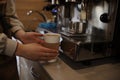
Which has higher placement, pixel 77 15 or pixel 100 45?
pixel 77 15

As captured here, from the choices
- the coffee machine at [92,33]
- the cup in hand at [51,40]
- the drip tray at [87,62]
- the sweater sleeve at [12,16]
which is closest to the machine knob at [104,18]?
the coffee machine at [92,33]

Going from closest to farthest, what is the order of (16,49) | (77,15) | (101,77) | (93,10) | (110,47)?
(16,49)
(101,77)
(110,47)
(93,10)
(77,15)

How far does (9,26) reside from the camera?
0.84m

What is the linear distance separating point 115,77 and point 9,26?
2.04 ft

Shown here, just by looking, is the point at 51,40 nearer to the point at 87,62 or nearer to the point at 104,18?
the point at 87,62

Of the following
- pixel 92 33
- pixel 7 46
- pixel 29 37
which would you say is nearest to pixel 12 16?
pixel 29 37

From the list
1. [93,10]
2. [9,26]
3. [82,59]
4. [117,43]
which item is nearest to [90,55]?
[82,59]

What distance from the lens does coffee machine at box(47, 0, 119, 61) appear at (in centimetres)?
75

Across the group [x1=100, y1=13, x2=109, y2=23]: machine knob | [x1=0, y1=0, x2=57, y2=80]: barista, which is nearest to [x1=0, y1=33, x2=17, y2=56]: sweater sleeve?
[x1=0, y1=0, x2=57, y2=80]: barista

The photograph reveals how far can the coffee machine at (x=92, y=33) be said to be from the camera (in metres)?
0.75

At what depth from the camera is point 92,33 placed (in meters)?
0.96

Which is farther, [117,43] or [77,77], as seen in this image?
[117,43]

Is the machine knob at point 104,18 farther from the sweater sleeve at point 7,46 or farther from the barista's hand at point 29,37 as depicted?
the sweater sleeve at point 7,46

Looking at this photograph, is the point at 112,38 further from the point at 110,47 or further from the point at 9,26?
the point at 9,26
